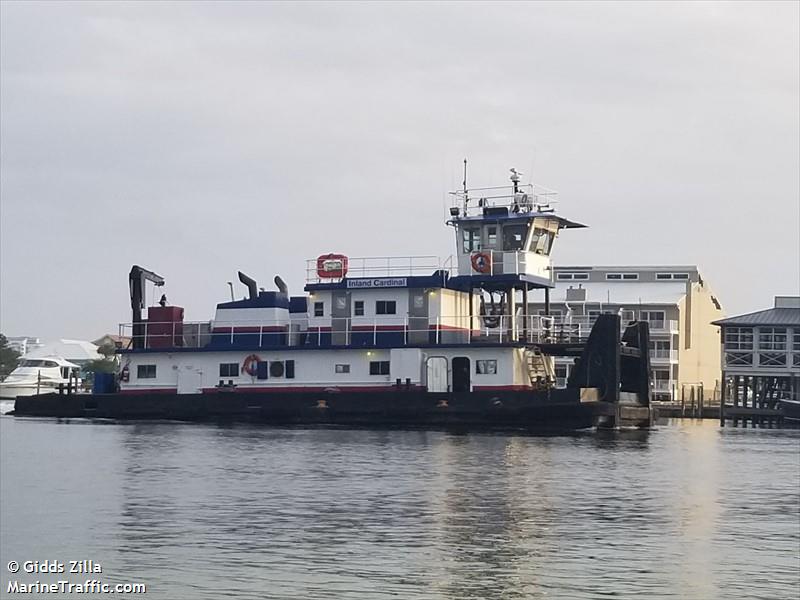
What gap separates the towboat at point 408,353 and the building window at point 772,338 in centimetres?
2051

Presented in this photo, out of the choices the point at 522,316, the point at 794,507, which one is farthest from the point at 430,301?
the point at 794,507

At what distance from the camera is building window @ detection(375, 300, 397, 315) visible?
5059cm

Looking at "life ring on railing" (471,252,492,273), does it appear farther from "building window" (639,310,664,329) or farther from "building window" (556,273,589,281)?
"building window" (556,273,589,281)

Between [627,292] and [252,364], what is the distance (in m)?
41.1

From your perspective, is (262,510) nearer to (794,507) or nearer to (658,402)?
(794,507)

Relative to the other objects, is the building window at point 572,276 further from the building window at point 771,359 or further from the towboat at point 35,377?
the towboat at point 35,377

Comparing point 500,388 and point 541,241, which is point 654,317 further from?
point 500,388

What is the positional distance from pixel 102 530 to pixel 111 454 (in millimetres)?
15456

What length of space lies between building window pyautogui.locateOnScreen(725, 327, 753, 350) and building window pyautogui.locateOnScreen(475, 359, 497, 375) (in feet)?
86.9

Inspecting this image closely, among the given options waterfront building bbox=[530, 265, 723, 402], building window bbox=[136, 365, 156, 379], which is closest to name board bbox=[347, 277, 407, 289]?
building window bbox=[136, 365, 156, 379]

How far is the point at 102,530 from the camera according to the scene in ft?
75.4

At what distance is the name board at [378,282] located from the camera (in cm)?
5031

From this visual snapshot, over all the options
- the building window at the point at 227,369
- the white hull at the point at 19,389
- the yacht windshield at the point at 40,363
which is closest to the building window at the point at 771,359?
the building window at the point at 227,369

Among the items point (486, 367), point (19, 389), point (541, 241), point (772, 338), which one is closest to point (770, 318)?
point (772, 338)
